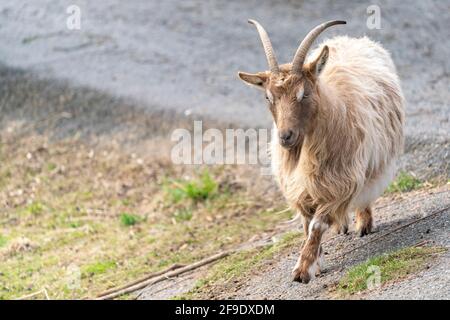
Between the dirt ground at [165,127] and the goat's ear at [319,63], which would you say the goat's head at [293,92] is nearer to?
the goat's ear at [319,63]

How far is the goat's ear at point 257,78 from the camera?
25.5 feet

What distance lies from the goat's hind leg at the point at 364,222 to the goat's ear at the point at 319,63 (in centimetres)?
177

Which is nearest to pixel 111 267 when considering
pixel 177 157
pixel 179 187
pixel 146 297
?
pixel 146 297

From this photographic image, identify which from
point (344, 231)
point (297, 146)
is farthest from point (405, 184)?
point (297, 146)

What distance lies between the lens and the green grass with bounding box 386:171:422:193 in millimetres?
10469

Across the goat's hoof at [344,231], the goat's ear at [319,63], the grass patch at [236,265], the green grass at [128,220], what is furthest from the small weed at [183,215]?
the goat's ear at [319,63]

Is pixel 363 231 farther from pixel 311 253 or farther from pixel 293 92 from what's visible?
pixel 293 92

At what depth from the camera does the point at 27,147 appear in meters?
14.9

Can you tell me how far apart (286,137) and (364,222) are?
5.95ft

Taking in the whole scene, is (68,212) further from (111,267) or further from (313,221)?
(313,221)

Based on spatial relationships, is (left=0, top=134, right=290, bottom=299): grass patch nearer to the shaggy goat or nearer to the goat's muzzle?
the shaggy goat

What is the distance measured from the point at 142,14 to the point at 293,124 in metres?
10.6

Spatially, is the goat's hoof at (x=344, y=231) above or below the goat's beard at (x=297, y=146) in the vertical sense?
below

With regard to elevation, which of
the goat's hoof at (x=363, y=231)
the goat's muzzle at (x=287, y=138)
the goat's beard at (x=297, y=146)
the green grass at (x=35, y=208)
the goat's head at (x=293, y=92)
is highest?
the goat's head at (x=293, y=92)
